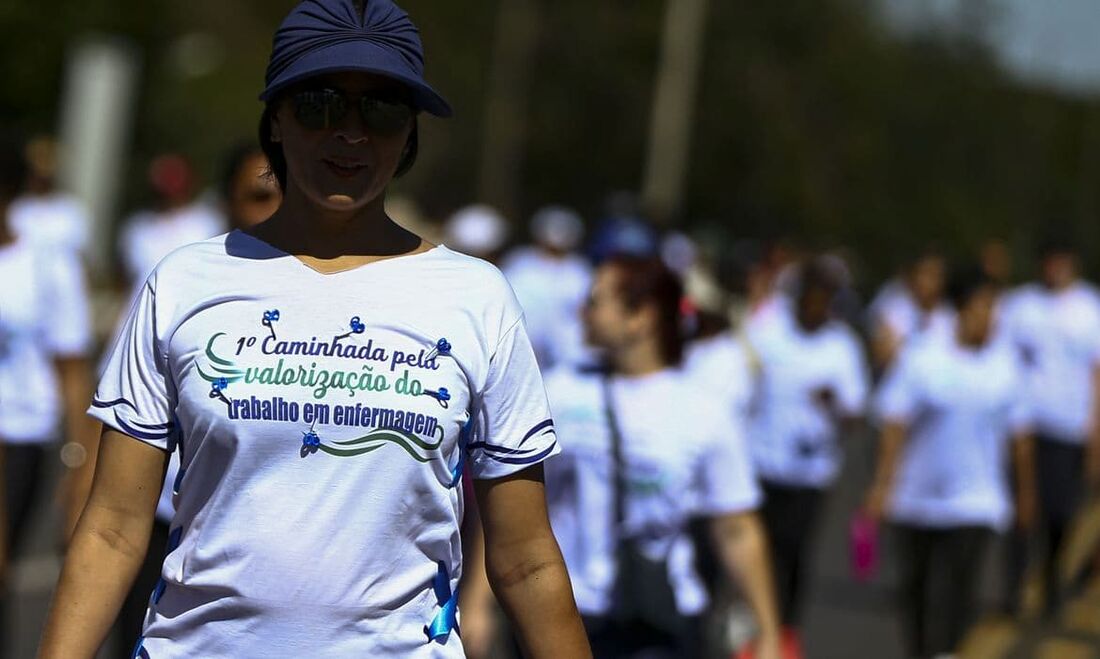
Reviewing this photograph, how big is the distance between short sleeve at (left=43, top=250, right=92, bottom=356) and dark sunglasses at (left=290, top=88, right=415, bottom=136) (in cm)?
470

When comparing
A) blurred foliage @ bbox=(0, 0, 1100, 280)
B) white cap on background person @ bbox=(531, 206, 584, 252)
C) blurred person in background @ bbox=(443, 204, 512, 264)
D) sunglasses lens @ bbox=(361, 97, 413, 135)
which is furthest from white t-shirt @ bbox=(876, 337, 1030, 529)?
blurred foliage @ bbox=(0, 0, 1100, 280)

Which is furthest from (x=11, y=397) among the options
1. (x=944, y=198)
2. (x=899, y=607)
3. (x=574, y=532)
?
(x=944, y=198)

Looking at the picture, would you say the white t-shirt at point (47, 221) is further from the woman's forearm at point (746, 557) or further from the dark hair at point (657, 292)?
the woman's forearm at point (746, 557)

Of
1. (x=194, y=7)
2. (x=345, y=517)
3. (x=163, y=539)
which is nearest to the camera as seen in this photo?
(x=345, y=517)

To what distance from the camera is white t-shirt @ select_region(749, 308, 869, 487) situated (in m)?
10.4

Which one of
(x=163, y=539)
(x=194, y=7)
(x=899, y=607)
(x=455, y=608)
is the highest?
(x=194, y=7)

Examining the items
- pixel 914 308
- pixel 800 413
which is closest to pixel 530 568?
pixel 800 413

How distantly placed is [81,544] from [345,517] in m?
0.43

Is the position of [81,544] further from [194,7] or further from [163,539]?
[194,7]

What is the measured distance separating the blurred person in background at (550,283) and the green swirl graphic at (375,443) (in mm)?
8900

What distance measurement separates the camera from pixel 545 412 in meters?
3.43

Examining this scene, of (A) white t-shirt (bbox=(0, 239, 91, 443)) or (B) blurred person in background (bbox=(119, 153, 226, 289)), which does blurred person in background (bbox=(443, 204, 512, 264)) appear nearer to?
(B) blurred person in background (bbox=(119, 153, 226, 289))

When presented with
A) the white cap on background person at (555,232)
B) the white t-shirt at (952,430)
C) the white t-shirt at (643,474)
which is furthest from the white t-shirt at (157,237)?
the white cap on background person at (555,232)

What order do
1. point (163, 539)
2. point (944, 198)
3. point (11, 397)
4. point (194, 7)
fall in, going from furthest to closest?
point (194, 7) → point (944, 198) → point (11, 397) → point (163, 539)
